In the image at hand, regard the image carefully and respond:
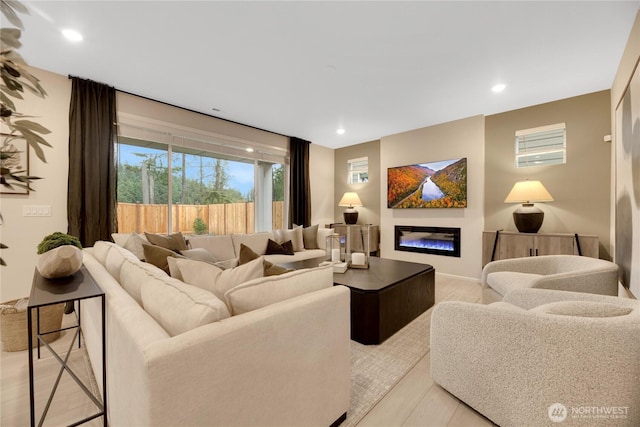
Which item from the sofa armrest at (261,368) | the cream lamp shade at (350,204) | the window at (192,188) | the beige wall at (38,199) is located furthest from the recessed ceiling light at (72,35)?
the cream lamp shade at (350,204)

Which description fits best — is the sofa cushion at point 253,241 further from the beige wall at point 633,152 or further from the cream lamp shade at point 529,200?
the beige wall at point 633,152

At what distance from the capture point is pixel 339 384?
139 cm

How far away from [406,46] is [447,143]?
8.11 ft

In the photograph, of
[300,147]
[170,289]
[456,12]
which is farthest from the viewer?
[300,147]

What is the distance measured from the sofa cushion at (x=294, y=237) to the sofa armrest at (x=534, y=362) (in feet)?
10.5

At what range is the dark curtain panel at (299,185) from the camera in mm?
5504

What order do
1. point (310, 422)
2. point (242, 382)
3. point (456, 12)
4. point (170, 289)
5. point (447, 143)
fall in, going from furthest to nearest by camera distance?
point (447, 143) → point (456, 12) → point (310, 422) → point (170, 289) → point (242, 382)

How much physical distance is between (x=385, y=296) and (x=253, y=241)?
238cm

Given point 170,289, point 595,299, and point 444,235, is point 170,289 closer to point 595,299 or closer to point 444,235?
point 595,299

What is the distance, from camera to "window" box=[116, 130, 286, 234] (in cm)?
369

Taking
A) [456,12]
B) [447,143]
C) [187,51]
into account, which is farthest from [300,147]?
[456,12]

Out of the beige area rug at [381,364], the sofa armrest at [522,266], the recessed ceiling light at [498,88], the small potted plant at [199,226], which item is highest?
the recessed ceiling light at [498,88]

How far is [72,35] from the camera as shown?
239cm

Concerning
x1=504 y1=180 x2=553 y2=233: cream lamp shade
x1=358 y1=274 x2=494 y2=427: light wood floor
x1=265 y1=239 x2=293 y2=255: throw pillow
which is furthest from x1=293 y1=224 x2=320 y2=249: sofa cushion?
x1=358 y1=274 x2=494 y2=427: light wood floor
